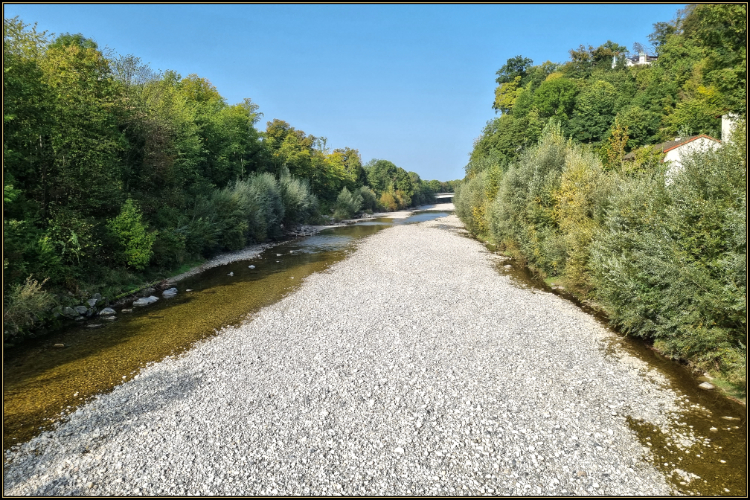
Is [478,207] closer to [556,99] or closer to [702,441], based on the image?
[556,99]

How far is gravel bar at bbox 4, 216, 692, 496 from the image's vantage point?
23.4ft

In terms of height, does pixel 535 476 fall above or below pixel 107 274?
below

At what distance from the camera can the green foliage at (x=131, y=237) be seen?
69.8 ft

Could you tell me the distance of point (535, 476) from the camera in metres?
7.20

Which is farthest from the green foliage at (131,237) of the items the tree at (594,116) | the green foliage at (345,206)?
the tree at (594,116)

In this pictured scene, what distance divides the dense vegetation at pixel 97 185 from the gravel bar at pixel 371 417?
27.7 ft

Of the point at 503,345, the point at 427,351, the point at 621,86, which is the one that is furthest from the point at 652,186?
the point at 621,86

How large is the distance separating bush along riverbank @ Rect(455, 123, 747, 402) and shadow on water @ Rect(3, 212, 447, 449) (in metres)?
16.2

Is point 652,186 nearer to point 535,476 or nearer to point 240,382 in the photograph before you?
point 535,476

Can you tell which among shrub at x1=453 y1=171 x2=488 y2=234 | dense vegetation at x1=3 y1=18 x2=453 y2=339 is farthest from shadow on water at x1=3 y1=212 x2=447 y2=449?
shrub at x1=453 y1=171 x2=488 y2=234

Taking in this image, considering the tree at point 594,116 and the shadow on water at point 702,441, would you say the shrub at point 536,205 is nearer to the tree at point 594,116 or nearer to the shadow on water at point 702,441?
the shadow on water at point 702,441

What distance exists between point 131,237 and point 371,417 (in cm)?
1991

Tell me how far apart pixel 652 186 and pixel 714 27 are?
6.12m

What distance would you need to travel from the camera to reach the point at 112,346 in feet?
45.1
